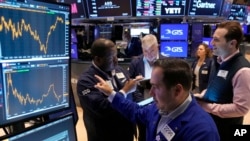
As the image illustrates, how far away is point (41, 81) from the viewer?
1442 mm

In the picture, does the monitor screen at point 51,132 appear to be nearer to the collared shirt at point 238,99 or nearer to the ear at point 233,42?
the collared shirt at point 238,99

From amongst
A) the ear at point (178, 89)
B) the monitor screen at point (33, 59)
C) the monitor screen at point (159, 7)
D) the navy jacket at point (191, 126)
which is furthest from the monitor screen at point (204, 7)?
the monitor screen at point (33, 59)

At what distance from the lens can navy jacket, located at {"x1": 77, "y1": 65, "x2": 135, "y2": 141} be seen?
8.62ft

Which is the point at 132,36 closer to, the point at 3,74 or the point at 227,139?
the point at 227,139

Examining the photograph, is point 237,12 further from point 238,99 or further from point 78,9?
point 238,99

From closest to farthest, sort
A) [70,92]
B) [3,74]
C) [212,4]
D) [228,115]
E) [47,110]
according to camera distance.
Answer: [3,74] < [47,110] < [70,92] < [228,115] < [212,4]

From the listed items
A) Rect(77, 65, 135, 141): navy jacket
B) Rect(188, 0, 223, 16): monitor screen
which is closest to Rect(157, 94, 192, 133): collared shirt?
Rect(77, 65, 135, 141): navy jacket

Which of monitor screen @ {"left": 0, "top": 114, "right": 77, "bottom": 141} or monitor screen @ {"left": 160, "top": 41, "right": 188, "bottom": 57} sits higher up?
monitor screen @ {"left": 160, "top": 41, "right": 188, "bottom": 57}

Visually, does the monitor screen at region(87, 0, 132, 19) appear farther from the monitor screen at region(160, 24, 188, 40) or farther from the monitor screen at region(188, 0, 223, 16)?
the monitor screen at region(188, 0, 223, 16)

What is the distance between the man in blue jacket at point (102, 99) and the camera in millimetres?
2639

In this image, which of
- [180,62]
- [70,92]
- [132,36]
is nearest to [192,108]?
[180,62]

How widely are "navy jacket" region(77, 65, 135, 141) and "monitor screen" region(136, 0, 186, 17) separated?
361cm

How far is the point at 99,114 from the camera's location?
2.67 meters

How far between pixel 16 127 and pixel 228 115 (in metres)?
1.83
